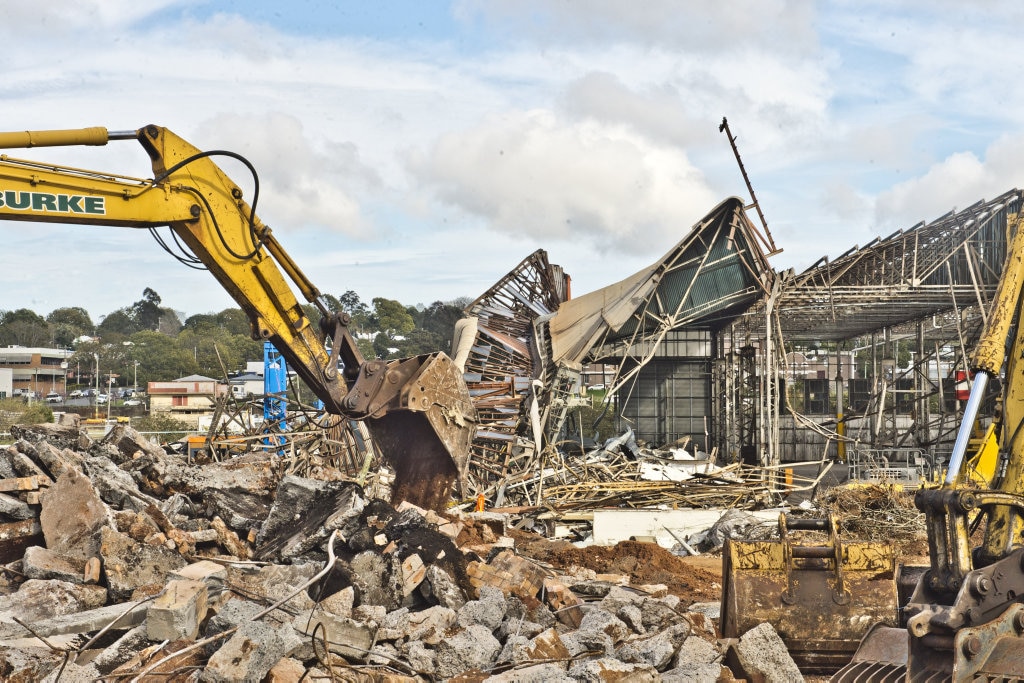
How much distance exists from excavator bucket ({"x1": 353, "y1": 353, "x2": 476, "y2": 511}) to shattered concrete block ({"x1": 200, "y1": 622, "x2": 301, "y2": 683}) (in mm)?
3601

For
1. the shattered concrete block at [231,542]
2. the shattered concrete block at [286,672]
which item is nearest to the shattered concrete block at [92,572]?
the shattered concrete block at [231,542]

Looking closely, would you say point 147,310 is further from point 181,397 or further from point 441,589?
point 441,589

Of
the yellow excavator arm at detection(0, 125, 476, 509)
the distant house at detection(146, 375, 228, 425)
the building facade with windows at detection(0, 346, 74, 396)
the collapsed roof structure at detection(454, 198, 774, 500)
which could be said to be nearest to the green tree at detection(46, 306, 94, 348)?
the building facade with windows at detection(0, 346, 74, 396)

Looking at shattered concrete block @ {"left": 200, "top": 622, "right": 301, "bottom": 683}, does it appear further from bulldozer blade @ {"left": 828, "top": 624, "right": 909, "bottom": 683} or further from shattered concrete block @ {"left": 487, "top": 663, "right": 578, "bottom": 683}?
bulldozer blade @ {"left": 828, "top": 624, "right": 909, "bottom": 683}

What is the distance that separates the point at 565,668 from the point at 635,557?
567 centimetres

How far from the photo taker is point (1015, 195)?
71.4 feet

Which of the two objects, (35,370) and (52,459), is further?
(35,370)

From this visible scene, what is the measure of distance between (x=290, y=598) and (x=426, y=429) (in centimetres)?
320

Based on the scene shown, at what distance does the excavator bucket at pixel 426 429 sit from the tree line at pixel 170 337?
43901 millimetres

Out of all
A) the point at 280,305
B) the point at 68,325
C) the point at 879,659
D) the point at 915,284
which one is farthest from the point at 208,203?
the point at 68,325

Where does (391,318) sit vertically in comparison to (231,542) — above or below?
above

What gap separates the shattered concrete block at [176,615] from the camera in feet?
21.5

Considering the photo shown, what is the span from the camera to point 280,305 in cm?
987

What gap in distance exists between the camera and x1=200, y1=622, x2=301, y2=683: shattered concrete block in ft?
19.0
